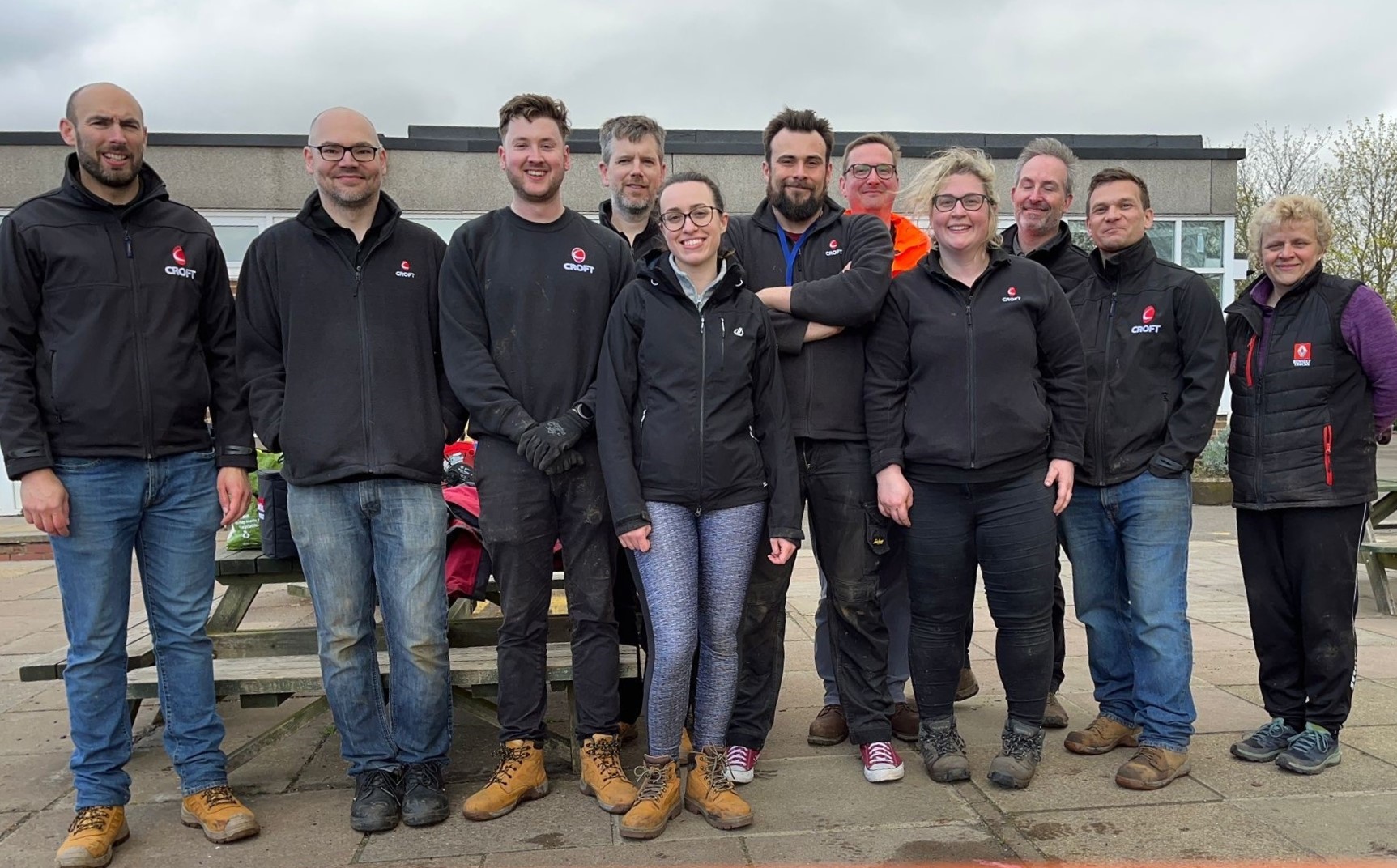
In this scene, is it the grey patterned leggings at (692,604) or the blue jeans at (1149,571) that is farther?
the blue jeans at (1149,571)

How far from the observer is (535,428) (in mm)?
3510

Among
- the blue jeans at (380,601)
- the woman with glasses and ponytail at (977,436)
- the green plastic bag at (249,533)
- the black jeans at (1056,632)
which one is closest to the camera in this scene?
the blue jeans at (380,601)

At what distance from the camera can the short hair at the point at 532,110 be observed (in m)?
3.74

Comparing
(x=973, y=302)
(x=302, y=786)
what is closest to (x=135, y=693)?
(x=302, y=786)

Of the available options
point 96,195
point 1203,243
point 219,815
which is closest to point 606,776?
point 219,815

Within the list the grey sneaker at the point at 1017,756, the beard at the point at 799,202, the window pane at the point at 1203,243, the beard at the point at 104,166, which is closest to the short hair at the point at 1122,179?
the beard at the point at 799,202

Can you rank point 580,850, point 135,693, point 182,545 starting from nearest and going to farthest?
1. point 580,850
2. point 182,545
3. point 135,693

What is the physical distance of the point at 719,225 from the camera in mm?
3572

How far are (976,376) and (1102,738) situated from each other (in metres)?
1.56

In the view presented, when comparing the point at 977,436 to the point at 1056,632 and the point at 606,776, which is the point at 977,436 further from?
the point at 606,776

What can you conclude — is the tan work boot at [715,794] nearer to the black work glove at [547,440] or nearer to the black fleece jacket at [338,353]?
the black work glove at [547,440]

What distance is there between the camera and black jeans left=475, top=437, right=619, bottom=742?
3.60m

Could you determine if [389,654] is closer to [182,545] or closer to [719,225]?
[182,545]

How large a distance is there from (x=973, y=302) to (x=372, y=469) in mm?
2090
